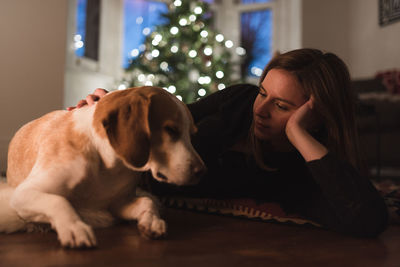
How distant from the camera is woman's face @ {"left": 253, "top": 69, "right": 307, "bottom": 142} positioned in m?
1.54

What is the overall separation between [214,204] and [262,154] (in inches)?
12.9

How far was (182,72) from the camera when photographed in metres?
4.45

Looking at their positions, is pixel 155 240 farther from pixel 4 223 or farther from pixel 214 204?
pixel 214 204

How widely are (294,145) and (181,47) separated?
3310 mm

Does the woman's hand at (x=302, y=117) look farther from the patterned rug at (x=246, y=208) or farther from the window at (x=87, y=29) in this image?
the window at (x=87, y=29)

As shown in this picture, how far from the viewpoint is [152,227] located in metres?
1.17

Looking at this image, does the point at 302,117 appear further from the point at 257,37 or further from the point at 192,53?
the point at 257,37

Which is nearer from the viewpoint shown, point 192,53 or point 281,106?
point 281,106

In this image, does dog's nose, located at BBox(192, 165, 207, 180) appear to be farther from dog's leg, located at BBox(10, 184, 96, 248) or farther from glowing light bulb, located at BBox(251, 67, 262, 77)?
glowing light bulb, located at BBox(251, 67, 262, 77)

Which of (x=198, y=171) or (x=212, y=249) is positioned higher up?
(x=198, y=171)

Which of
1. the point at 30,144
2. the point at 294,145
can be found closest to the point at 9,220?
the point at 30,144

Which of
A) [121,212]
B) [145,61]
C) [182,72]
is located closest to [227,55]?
[182,72]

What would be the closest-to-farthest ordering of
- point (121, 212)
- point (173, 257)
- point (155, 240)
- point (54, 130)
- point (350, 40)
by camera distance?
point (173, 257)
point (155, 240)
point (54, 130)
point (121, 212)
point (350, 40)

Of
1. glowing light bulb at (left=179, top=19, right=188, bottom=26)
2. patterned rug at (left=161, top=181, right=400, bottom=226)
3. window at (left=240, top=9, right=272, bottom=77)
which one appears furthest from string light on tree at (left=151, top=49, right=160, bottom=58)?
patterned rug at (left=161, top=181, right=400, bottom=226)
